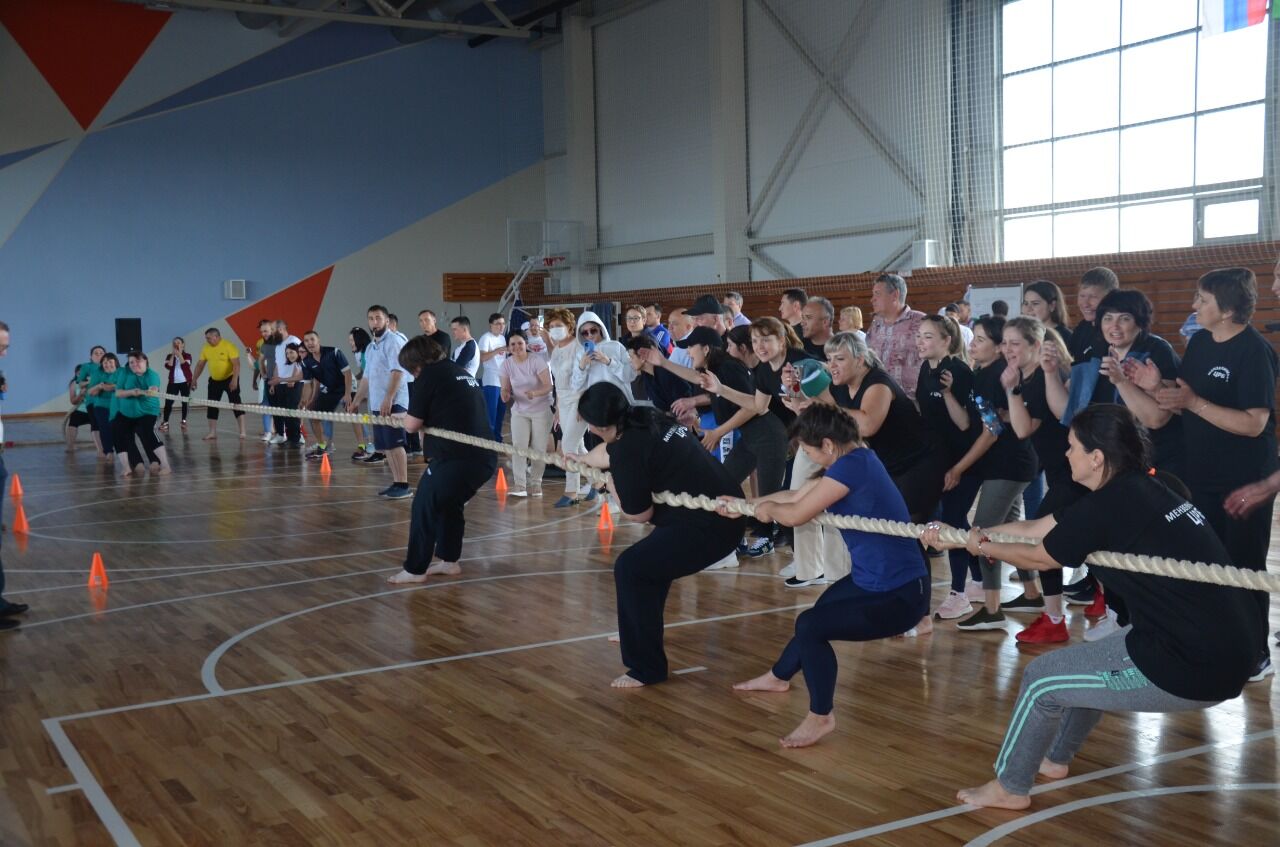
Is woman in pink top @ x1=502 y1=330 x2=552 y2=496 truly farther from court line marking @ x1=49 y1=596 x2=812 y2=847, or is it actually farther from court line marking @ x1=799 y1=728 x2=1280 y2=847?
court line marking @ x1=799 y1=728 x2=1280 y2=847

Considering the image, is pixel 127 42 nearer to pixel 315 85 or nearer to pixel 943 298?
pixel 315 85

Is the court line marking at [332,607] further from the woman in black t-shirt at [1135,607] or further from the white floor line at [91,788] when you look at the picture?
the woman in black t-shirt at [1135,607]

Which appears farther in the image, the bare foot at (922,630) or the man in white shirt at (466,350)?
the man in white shirt at (466,350)

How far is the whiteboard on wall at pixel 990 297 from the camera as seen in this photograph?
55.0 feet

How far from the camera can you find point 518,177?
28.8m

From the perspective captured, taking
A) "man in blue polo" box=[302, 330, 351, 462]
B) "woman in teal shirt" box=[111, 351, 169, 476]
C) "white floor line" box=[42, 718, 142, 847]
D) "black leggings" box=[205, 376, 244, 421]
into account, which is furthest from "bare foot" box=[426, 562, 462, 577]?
"black leggings" box=[205, 376, 244, 421]

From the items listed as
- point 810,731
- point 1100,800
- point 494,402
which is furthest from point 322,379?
point 1100,800

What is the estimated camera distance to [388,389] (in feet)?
40.0

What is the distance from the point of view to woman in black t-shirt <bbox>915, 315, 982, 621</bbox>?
20.9 feet

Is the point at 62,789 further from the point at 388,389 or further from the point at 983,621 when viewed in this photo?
the point at 388,389

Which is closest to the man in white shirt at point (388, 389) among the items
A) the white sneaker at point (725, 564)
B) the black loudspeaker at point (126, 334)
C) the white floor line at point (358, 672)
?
the white sneaker at point (725, 564)

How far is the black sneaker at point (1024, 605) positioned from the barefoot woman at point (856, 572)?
2186mm

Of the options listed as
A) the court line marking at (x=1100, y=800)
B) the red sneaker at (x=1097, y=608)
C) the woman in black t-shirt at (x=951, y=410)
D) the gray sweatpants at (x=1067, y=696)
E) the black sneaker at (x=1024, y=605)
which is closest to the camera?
the gray sweatpants at (x=1067, y=696)

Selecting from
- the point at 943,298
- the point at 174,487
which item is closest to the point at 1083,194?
the point at 943,298
